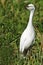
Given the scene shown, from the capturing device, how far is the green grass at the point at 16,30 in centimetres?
609

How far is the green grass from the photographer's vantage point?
240 inches

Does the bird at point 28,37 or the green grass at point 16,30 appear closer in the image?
the bird at point 28,37

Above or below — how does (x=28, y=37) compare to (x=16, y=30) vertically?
above

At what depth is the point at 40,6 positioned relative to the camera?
22.7ft

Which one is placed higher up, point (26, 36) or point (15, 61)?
point (26, 36)

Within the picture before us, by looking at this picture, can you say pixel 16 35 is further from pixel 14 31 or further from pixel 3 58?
pixel 3 58

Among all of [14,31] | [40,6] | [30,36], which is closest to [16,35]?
[14,31]

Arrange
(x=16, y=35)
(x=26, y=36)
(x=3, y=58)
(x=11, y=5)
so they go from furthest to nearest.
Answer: (x=11, y=5) < (x=16, y=35) < (x=3, y=58) < (x=26, y=36)

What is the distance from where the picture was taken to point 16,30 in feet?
22.6

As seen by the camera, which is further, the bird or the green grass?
the green grass

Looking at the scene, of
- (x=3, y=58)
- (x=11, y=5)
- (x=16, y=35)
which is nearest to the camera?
(x=3, y=58)

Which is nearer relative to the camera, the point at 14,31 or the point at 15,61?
the point at 15,61

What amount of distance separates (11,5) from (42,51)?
4.57 ft

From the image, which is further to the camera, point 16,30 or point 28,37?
point 16,30
